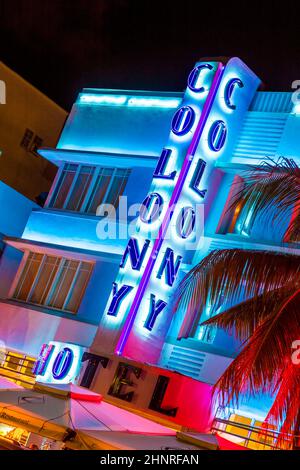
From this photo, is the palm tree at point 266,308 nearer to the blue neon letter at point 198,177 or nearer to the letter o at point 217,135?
the blue neon letter at point 198,177

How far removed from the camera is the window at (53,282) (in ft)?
79.7

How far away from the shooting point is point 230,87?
23.4 meters

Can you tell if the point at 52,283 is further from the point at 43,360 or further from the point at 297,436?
the point at 297,436

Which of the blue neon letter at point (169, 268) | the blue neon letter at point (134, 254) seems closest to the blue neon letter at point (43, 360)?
the blue neon letter at point (134, 254)

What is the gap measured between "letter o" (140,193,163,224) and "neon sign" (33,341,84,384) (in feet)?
14.3

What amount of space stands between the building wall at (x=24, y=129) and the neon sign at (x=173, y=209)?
12.2 m

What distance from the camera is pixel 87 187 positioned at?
26156 mm

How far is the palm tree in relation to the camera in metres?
14.3

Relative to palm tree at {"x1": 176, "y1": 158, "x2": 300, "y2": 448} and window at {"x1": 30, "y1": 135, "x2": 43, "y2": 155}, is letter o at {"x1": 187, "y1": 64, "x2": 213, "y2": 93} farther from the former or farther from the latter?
window at {"x1": 30, "y1": 135, "x2": 43, "y2": 155}

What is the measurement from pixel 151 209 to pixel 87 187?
193 inches

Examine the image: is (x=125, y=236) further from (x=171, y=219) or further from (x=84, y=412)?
(x=84, y=412)

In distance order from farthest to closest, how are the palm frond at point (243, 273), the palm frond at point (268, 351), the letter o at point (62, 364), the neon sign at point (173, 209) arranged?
the letter o at point (62, 364)
the neon sign at point (173, 209)
the palm frond at point (243, 273)
the palm frond at point (268, 351)

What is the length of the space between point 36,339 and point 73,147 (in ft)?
24.5
